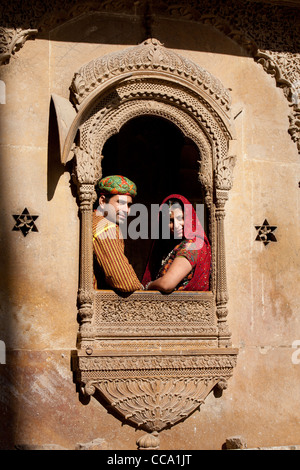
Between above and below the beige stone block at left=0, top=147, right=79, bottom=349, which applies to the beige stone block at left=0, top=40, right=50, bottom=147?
above

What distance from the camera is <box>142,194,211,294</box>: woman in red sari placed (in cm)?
815

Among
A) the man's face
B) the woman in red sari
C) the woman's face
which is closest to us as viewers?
the woman in red sari

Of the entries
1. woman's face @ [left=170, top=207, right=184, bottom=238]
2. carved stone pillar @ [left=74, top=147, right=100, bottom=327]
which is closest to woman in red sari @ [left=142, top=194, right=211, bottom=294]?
woman's face @ [left=170, top=207, right=184, bottom=238]

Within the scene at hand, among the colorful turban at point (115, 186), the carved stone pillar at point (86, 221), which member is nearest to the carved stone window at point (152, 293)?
the carved stone pillar at point (86, 221)

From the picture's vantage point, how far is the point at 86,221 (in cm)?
796

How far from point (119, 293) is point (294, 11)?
3.14 metres

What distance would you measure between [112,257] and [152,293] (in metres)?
0.45

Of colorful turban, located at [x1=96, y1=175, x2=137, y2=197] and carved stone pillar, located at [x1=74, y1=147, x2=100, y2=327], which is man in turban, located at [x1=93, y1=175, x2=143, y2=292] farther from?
carved stone pillar, located at [x1=74, y1=147, x2=100, y2=327]

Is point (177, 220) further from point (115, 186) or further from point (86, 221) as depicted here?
point (86, 221)

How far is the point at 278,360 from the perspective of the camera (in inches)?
334

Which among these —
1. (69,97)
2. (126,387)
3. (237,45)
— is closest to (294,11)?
(237,45)

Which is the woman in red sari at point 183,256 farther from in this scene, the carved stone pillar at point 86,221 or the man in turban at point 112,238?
the carved stone pillar at point 86,221

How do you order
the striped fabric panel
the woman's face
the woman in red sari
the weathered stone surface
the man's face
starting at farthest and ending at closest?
the woman's face, the man's face, the woman in red sari, the striped fabric panel, the weathered stone surface

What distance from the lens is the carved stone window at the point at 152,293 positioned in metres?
7.82
